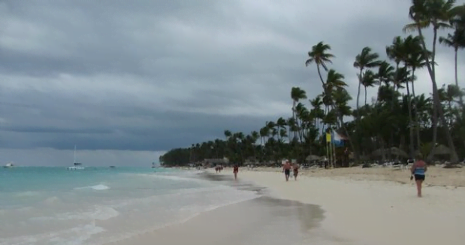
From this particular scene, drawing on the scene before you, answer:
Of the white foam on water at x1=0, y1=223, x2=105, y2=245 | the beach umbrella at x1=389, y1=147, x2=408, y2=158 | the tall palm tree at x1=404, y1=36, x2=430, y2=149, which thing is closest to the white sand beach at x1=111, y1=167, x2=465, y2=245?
the white foam on water at x1=0, y1=223, x2=105, y2=245

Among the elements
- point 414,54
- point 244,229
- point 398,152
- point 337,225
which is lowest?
point 244,229

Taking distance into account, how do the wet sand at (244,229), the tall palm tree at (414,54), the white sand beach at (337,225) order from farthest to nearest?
the tall palm tree at (414,54) → the wet sand at (244,229) → the white sand beach at (337,225)

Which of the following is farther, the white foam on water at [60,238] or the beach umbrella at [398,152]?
the beach umbrella at [398,152]

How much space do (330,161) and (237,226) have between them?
141 feet

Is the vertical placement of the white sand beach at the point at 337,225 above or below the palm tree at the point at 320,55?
below

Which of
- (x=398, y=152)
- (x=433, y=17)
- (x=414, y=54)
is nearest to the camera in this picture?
(x=433, y=17)

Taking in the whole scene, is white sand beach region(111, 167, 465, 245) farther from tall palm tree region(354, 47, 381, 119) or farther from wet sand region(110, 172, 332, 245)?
tall palm tree region(354, 47, 381, 119)

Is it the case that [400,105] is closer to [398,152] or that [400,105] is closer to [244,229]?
[398,152]

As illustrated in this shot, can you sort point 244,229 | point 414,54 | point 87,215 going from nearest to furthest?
point 244,229
point 87,215
point 414,54

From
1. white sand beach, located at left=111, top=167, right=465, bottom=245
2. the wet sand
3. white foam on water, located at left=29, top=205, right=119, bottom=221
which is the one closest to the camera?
white sand beach, located at left=111, top=167, right=465, bottom=245

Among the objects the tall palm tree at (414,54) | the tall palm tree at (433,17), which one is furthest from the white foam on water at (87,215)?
the tall palm tree at (414,54)

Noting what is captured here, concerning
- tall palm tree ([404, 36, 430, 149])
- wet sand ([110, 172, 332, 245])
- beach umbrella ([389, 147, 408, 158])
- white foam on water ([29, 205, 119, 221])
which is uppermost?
tall palm tree ([404, 36, 430, 149])

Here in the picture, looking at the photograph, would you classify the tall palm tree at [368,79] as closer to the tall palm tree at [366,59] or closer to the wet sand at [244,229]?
the tall palm tree at [366,59]

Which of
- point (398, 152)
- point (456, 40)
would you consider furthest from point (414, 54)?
point (398, 152)
